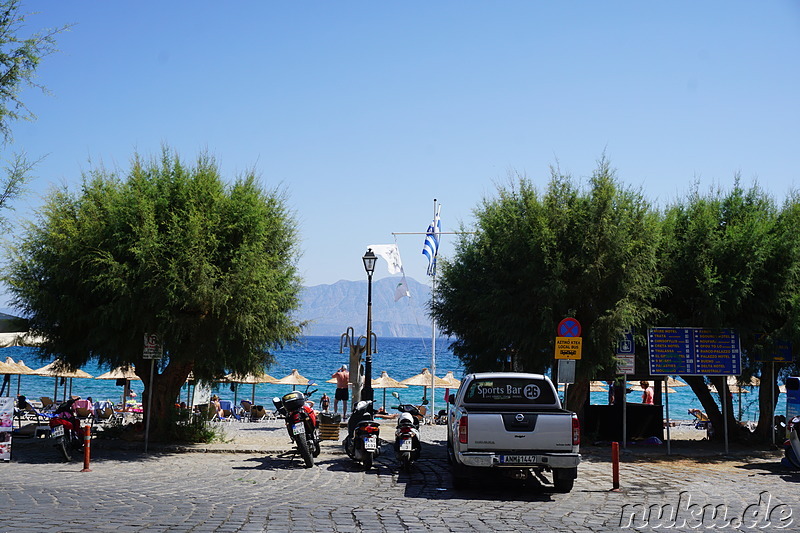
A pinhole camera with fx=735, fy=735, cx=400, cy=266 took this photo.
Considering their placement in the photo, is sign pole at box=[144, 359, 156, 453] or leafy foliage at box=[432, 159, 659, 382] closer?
sign pole at box=[144, 359, 156, 453]

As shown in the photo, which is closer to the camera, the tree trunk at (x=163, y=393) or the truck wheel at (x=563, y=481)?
the truck wheel at (x=563, y=481)

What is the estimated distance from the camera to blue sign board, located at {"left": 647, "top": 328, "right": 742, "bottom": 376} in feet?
60.3

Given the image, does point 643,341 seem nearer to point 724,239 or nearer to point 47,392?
point 724,239

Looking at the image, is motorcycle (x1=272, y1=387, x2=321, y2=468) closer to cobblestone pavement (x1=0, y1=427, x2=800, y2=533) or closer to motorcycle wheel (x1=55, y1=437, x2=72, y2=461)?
cobblestone pavement (x1=0, y1=427, x2=800, y2=533)

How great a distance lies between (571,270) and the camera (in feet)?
60.8

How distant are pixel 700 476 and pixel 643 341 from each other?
5039 millimetres

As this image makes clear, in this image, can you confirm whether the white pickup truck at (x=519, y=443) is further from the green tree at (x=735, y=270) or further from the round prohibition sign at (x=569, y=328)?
the green tree at (x=735, y=270)

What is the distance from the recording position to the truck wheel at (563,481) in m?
11.8

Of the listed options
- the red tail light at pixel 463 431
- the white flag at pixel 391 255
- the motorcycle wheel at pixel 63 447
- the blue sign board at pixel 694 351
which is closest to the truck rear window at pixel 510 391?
the red tail light at pixel 463 431

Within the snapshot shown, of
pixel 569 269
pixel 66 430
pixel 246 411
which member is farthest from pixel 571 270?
pixel 246 411

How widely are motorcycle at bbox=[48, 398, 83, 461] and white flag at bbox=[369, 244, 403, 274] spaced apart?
1964 cm

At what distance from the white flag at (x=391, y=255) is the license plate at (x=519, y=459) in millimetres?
22937

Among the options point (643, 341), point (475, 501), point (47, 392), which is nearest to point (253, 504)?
point (475, 501)

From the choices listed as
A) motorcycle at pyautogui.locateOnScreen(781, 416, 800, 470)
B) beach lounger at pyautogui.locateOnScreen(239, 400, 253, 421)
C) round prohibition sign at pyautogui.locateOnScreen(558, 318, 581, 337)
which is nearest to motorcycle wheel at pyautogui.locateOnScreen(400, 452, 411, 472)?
round prohibition sign at pyautogui.locateOnScreen(558, 318, 581, 337)
